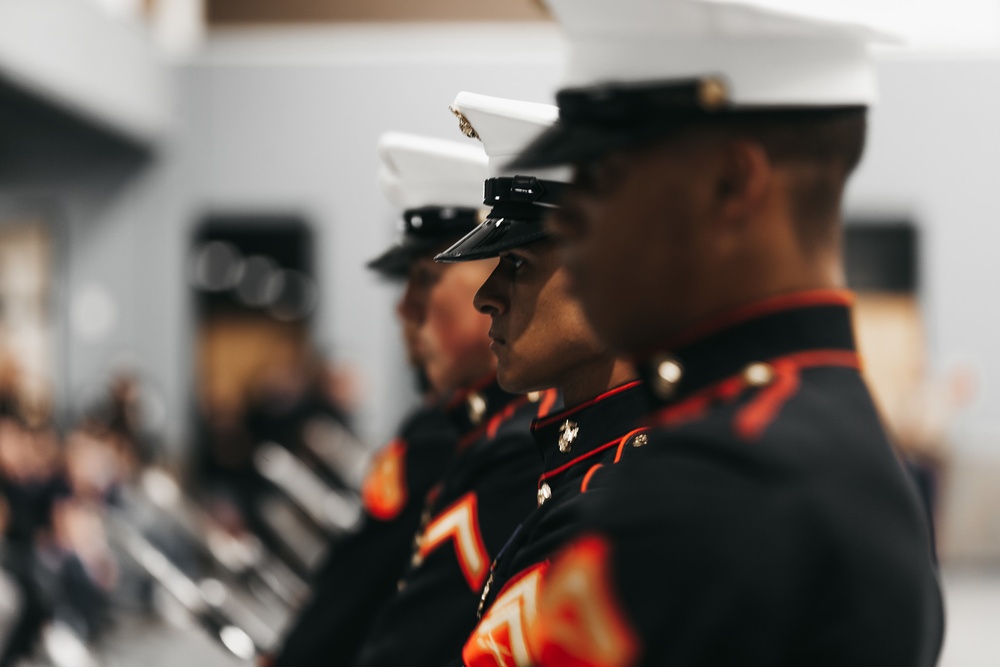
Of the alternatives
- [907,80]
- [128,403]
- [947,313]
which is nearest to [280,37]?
[128,403]

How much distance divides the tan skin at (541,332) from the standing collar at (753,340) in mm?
477

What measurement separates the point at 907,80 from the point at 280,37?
521cm

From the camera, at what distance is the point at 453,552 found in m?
1.70

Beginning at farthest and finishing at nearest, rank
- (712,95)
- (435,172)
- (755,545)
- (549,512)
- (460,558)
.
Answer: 1. (435,172)
2. (460,558)
3. (549,512)
4. (712,95)
5. (755,545)

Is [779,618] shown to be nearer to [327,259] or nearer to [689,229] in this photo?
[689,229]

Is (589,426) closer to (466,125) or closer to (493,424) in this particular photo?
(466,125)

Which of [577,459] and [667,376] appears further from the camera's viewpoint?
[577,459]

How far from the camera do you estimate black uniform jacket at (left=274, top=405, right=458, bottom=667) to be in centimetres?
239

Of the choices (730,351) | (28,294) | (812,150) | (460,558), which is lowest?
(28,294)

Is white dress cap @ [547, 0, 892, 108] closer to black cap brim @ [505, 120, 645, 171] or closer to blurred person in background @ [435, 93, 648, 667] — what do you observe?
black cap brim @ [505, 120, 645, 171]

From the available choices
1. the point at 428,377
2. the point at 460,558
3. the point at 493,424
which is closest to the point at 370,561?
the point at 428,377

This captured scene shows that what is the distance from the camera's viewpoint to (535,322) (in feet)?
4.56

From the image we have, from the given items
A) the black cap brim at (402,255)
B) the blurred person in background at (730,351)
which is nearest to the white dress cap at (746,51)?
the blurred person in background at (730,351)

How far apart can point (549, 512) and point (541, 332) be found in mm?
232
